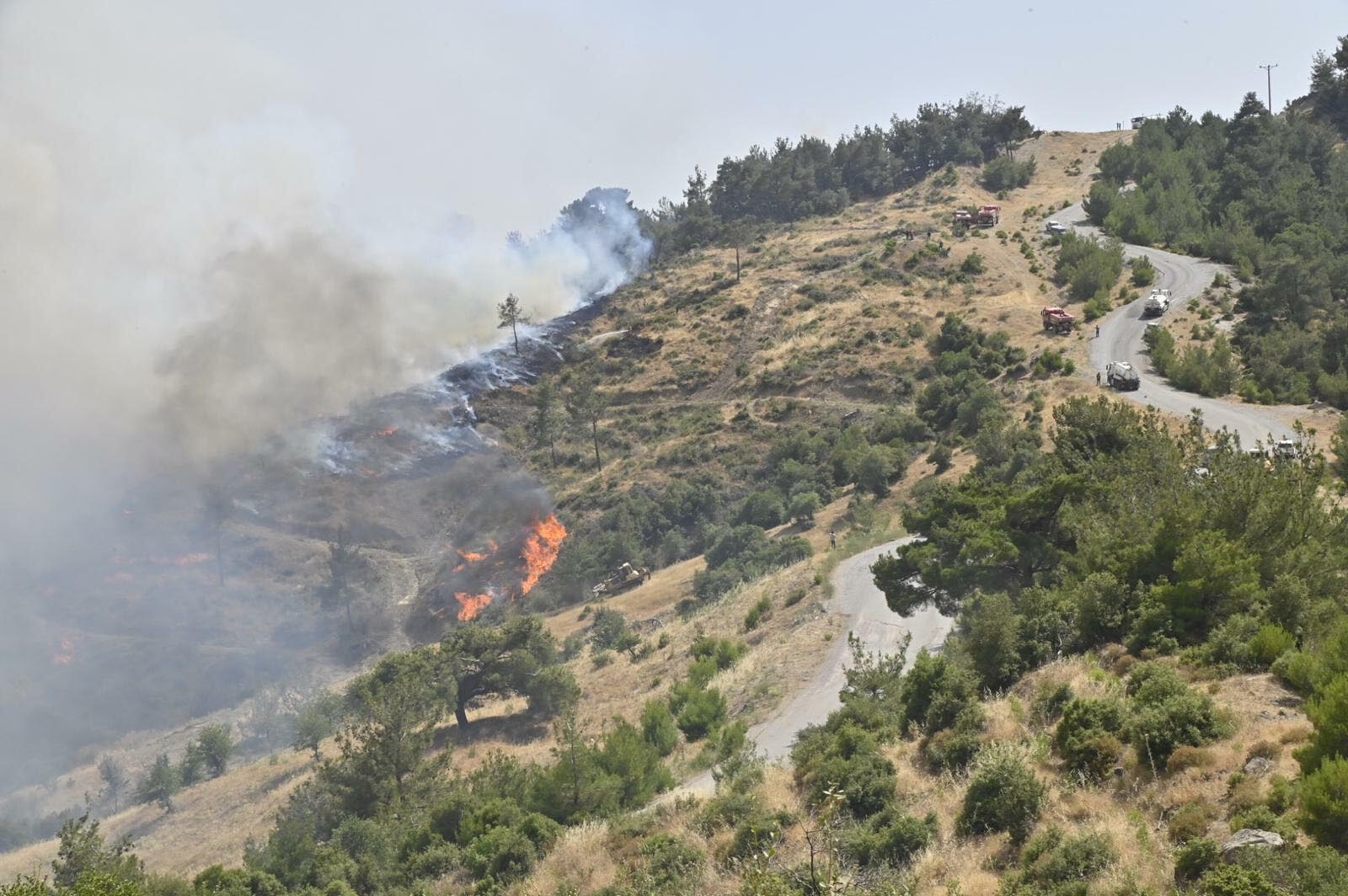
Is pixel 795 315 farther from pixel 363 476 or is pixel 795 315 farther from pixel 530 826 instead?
pixel 530 826

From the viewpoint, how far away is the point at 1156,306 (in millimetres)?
91875

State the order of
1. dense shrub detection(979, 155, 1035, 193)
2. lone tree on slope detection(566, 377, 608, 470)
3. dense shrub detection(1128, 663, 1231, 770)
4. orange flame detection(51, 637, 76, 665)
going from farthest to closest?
dense shrub detection(979, 155, 1035, 193) < lone tree on slope detection(566, 377, 608, 470) < orange flame detection(51, 637, 76, 665) < dense shrub detection(1128, 663, 1231, 770)

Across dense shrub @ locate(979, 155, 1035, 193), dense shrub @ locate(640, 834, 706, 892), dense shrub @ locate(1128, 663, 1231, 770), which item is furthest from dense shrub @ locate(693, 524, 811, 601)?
dense shrub @ locate(979, 155, 1035, 193)

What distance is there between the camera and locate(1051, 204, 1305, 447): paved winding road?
65.2 metres

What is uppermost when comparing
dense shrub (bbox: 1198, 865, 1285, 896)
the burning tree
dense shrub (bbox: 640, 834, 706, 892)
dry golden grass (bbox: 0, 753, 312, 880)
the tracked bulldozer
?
the burning tree

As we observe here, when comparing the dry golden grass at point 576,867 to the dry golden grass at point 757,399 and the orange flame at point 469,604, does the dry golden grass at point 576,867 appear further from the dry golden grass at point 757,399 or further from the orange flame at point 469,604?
the orange flame at point 469,604

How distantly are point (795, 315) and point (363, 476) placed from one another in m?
47.9

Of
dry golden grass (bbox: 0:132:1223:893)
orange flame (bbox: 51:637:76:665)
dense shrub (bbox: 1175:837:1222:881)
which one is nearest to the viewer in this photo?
dense shrub (bbox: 1175:837:1222:881)

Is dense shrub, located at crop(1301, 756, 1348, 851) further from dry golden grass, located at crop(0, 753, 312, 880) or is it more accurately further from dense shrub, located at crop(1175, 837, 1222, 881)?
dry golden grass, located at crop(0, 753, 312, 880)

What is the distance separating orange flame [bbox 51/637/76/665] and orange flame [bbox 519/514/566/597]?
34.0 metres

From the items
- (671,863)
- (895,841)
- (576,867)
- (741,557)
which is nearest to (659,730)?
(576,867)

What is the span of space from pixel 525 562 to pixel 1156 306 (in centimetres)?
5769

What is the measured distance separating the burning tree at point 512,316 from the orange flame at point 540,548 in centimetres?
3735

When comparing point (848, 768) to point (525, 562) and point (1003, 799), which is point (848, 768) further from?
point (525, 562)
